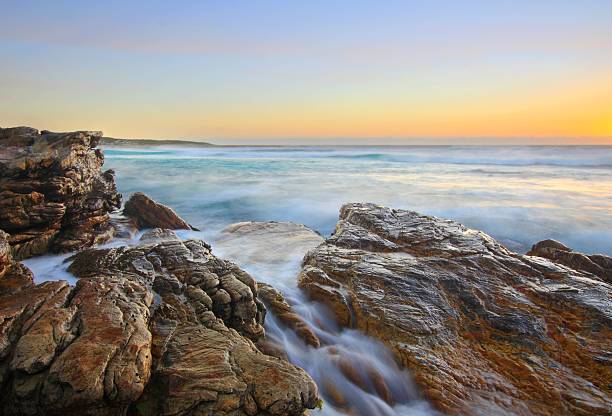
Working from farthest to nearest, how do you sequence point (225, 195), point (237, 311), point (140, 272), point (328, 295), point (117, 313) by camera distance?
point (225, 195) < point (328, 295) < point (140, 272) < point (237, 311) < point (117, 313)

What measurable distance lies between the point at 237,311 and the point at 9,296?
6.94 ft

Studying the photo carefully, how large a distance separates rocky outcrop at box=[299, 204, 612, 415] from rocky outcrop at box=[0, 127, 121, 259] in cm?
388

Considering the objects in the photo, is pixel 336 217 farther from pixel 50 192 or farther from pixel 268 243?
pixel 50 192

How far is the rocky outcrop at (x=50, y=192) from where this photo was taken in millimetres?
5750

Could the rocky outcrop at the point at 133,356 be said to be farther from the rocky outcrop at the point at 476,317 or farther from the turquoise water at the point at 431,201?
the turquoise water at the point at 431,201

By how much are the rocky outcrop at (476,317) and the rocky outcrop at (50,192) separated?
388 centimetres

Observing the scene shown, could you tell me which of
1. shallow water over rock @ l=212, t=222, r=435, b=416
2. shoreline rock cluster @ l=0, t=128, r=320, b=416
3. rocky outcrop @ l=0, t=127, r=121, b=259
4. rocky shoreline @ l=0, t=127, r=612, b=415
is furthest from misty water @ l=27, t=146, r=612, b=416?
shoreline rock cluster @ l=0, t=128, r=320, b=416

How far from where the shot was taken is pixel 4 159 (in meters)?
6.04

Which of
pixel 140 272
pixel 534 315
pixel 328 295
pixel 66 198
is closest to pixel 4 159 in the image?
pixel 66 198

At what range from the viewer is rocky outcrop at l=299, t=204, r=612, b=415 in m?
3.88

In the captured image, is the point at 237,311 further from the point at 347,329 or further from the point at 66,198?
the point at 66,198

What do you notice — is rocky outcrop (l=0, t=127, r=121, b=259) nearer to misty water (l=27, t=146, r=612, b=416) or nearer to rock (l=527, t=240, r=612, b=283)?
misty water (l=27, t=146, r=612, b=416)

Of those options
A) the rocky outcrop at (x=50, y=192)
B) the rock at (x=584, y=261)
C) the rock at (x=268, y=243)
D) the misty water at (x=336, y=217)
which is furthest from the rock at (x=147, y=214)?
the rock at (x=584, y=261)

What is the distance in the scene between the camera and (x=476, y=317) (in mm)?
4785
